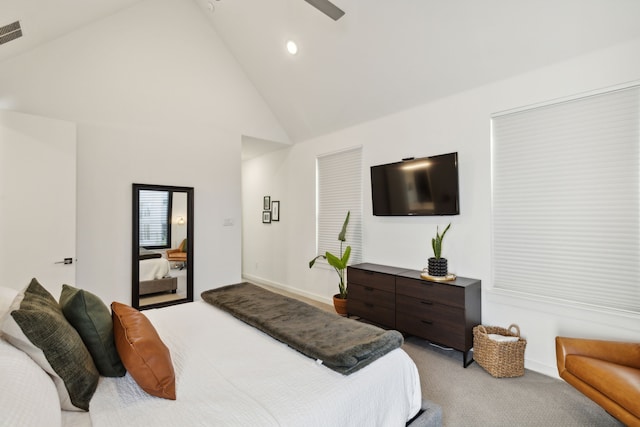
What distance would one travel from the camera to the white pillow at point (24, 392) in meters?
0.84

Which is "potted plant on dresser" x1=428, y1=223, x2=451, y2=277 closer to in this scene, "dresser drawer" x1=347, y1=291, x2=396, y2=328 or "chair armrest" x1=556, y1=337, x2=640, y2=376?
"dresser drawer" x1=347, y1=291, x2=396, y2=328

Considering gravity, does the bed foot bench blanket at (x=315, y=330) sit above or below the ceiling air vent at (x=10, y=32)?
below

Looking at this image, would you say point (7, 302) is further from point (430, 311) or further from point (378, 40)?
point (378, 40)

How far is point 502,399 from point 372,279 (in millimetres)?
1600

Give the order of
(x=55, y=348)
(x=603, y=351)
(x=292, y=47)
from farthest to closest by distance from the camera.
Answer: (x=292, y=47)
(x=603, y=351)
(x=55, y=348)

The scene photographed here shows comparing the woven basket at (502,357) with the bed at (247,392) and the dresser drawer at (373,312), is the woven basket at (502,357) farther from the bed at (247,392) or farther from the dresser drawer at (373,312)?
the bed at (247,392)

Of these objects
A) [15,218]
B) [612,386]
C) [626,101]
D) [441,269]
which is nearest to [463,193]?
[441,269]

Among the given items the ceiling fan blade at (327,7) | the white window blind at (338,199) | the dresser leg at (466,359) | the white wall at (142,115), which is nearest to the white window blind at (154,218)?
the white wall at (142,115)

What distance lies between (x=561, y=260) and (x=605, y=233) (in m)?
0.37

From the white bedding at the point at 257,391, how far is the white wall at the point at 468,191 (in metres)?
1.73

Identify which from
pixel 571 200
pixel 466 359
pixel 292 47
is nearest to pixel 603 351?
pixel 466 359

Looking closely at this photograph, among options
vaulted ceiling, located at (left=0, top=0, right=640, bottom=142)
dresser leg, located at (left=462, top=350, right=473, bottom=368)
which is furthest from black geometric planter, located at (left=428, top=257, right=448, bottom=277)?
vaulted ceiling, located at (left=0, top=0, right=640, bottom=142)

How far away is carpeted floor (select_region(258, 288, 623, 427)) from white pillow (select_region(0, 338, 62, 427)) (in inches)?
85.0

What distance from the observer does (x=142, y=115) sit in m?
3.95
